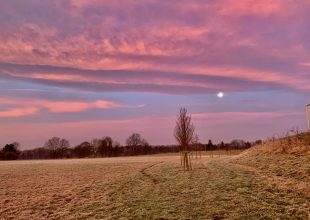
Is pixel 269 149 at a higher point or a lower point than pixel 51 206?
higher

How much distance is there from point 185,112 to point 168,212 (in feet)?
111

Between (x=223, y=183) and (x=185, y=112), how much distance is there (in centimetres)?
2429

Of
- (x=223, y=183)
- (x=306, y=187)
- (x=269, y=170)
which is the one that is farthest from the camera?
(x=269, y=170)

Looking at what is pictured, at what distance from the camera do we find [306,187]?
95.5 feet

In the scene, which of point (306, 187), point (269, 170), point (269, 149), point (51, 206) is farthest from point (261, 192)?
point (269, 149)

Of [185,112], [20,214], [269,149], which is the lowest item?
[20,214]

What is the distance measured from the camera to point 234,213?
23.9 m

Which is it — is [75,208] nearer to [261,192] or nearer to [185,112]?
[261,192]

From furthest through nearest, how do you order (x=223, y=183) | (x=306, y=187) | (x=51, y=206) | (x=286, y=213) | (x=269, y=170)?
(x=269, y=170) < (x=223, y=183) < (x=51, y=206) < (x=306, y=187) < (x=286, y=213)

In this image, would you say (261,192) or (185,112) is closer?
(261,192)

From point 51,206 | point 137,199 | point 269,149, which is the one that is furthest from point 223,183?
point 269,149

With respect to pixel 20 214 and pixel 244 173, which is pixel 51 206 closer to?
pixel 20 214

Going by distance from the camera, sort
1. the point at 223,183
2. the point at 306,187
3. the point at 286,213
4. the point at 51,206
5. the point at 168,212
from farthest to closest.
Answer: the point at 223,183
the point at 51,206
the point at 306,187
the point at 168,212
the point at 286,213

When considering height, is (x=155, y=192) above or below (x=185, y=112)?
below
